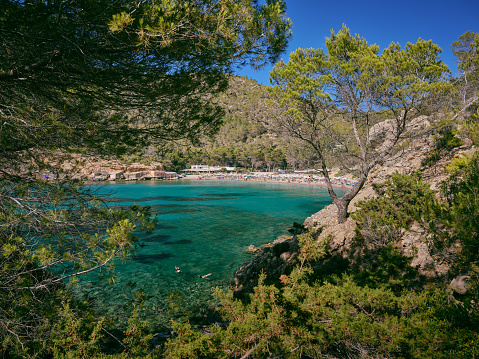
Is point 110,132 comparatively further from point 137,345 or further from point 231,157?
point 231,157

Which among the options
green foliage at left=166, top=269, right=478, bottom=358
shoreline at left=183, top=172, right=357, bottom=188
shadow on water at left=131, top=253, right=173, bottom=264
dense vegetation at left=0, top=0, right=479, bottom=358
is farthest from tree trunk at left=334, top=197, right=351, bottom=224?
shoreline at left=183, top=172, right=357, bottom=188

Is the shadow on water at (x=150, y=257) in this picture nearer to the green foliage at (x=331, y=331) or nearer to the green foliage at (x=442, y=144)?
the green foliage at (x=331, y=331)

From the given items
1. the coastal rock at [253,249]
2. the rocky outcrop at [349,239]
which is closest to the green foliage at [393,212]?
the rocky outcrop at [349,239]

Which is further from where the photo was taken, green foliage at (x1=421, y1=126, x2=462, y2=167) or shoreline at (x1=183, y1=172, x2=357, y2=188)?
shoreline at (x1=183, y1=172, x2=357, y2=188)

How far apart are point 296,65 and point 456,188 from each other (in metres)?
6.71

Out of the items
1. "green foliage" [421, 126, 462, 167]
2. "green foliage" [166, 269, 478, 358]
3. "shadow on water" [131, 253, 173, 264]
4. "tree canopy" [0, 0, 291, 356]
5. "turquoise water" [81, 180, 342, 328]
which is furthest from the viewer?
"shadow on water" [131, 253, 173, 264]

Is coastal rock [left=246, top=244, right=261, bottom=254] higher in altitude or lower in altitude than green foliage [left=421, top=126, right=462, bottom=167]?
lower

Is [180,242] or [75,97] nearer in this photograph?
[75,97]

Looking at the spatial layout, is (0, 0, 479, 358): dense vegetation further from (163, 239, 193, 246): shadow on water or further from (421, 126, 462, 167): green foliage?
(163, 239, 193, 246): shadow on water

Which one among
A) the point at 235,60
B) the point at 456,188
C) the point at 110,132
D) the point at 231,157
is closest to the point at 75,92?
the point at 110,132

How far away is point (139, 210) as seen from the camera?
348cm

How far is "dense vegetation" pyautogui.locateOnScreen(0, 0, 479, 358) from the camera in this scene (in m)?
2.53

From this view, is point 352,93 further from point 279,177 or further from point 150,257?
point 279,177

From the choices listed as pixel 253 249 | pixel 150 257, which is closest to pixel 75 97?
pixel 150 257
